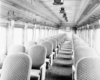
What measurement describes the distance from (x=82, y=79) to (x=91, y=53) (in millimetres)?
1662

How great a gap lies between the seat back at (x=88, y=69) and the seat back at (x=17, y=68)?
2.88 feet

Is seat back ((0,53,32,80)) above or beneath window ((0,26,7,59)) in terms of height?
beneath

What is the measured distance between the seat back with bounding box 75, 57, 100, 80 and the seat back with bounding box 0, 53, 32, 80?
877 millimetres

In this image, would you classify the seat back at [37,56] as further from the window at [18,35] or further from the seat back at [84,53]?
the window at [18,35]

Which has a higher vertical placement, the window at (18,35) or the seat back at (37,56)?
the window at (18,35)

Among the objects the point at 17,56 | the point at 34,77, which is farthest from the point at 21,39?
the point at 17,56

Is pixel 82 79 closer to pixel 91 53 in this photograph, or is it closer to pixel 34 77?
pixel 34 77

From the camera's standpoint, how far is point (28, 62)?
2449 millimetres

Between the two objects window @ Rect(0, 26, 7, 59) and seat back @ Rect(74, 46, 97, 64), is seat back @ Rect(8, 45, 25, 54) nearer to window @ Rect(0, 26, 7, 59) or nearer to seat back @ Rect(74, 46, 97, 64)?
window @ Rect(0, 26, 7, 59)

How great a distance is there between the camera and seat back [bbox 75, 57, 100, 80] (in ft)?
6.98

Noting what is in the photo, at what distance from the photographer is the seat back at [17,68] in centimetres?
241

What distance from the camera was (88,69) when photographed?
2146 millimetres

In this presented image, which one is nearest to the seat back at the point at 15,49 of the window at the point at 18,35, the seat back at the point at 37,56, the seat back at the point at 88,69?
the seat back at the point at 37,56

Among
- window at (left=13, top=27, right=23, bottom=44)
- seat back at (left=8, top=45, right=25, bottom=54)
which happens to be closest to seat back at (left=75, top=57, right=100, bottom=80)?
seat back at (left=8, top=45, right=25, bottom=54)
